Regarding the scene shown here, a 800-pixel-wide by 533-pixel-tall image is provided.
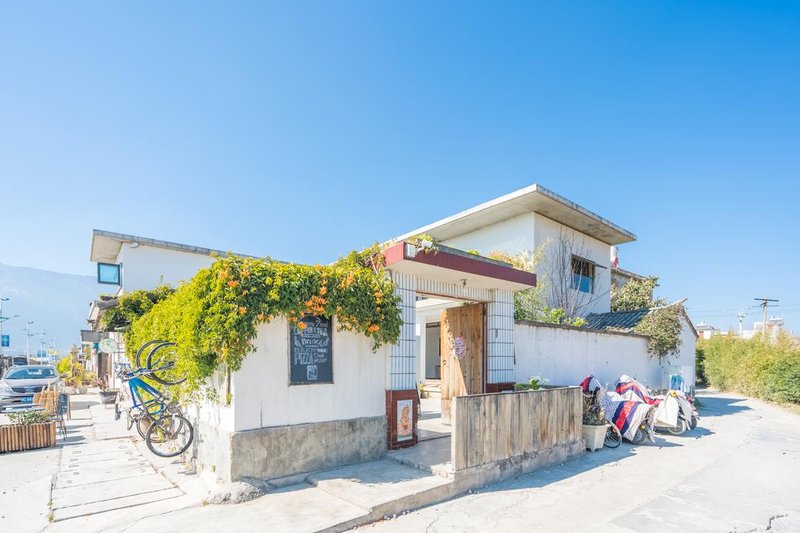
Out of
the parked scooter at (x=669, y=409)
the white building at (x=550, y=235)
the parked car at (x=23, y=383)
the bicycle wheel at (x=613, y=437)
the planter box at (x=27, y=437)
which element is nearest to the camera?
the planter box at (x=27, y=437)

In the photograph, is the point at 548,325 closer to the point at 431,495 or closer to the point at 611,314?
the point at 431,495

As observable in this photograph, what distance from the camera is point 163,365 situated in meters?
6.99

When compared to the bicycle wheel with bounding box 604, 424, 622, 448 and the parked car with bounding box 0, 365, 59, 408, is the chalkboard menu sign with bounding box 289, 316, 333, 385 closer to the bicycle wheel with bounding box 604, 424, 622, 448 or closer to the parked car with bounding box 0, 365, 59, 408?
the bicycle wheel with bounding box 604, 424, 622, 448

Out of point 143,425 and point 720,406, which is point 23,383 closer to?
point 143,425

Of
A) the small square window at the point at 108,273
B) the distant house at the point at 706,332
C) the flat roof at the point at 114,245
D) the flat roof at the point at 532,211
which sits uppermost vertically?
the flat roof at the point at 532,211

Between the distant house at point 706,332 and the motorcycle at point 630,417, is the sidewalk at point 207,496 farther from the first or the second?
the distant house at point 706,332

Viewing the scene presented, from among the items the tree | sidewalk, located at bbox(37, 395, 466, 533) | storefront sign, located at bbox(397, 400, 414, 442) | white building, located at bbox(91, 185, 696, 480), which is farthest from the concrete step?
the tree

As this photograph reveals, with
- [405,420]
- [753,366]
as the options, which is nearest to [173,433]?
[405,420]

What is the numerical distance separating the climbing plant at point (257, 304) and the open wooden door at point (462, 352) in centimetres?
267

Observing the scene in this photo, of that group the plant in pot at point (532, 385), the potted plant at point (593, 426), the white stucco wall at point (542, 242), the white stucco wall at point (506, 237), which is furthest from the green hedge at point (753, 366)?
the plant in pot at point (532, 385)

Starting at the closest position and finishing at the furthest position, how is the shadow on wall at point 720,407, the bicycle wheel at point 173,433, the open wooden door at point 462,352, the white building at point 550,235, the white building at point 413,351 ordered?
1. the white building at point 413,351
2. the bicycle wheel at point 173,433
3. the open wooden door at point 462,352
4. the shadow on wall at point 720,407
5. the white building at point 550,235

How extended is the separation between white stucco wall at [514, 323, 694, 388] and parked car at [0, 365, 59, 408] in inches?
583

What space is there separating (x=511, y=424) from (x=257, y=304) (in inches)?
161

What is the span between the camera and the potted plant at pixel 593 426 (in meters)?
8.34
